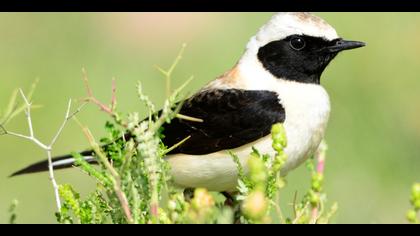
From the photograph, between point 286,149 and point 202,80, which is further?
point 202,80

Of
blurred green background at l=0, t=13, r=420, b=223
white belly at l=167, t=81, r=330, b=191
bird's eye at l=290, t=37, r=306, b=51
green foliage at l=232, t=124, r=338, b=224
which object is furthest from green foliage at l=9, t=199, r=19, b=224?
blurred green background at l=0, t=13, r=420, b=223

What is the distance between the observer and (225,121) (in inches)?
171

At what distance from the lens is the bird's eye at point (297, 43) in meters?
4.55

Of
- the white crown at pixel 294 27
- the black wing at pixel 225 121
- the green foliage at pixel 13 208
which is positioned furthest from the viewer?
the white crown at pixel 294 27

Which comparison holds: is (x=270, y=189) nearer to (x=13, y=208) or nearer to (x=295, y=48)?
(x=13, y=208)

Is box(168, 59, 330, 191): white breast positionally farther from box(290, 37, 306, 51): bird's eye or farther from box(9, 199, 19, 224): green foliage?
box(9, 199, 19, 224): green foliage

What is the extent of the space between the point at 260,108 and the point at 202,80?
5.29m

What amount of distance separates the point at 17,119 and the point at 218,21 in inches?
129

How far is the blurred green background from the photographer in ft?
23.8

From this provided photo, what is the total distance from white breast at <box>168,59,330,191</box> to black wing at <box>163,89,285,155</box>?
0.04 meters

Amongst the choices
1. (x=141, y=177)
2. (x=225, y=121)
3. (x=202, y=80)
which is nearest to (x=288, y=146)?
(x=225, y=121)

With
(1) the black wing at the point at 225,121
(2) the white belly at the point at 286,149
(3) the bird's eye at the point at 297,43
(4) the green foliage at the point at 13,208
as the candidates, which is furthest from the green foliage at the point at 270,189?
(3) the bird's eye at the point at 297,43

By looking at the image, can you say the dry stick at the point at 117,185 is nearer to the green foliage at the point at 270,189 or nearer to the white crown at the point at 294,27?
the green foliage at the point at 270,189

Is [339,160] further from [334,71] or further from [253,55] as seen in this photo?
[253,55]
